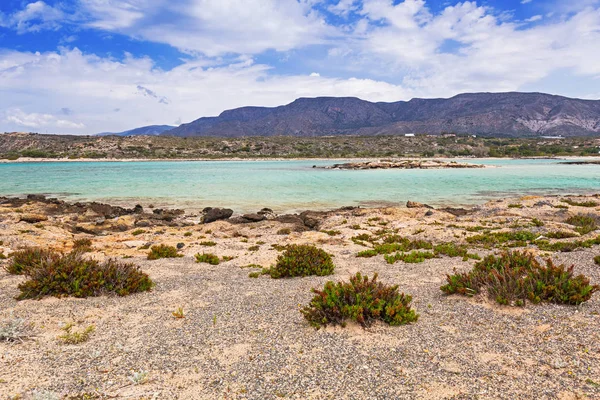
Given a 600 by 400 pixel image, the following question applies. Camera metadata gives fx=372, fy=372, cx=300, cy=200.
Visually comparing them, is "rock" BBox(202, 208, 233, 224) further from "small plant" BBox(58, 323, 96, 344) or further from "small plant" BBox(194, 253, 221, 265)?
"small plant" BBox(58, 323, 96, 344)

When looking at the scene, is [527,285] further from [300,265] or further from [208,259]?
[208,259]

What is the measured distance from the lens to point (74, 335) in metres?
6.36

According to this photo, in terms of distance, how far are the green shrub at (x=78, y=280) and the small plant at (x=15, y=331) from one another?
1673 millimetres

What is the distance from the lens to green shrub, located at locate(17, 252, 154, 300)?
27.7ft

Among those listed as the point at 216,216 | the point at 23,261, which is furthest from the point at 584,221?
the point at 23,261

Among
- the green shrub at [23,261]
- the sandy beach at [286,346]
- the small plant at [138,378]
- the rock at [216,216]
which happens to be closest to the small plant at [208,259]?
the sandy beach at [286,346]

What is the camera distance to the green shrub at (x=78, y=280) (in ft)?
27.7

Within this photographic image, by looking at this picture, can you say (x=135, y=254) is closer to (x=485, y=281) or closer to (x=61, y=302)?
(x=61, y=302)

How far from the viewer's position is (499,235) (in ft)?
48.1

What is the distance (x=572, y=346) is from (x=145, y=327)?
703cm

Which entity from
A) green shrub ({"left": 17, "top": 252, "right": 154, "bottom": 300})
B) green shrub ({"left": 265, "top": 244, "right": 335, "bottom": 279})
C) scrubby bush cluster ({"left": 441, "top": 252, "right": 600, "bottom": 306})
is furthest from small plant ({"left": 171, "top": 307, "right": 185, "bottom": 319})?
scrubby bush cluster ({"left": 441, "top": 252, "right": 600, "bottom": 306})

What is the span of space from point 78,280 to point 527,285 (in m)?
9.72

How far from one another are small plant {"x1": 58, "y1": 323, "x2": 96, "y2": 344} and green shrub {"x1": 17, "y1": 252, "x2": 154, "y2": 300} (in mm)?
1758

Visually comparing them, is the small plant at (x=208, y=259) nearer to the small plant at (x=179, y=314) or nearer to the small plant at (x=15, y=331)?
the small plant at (x=179, y=314)
